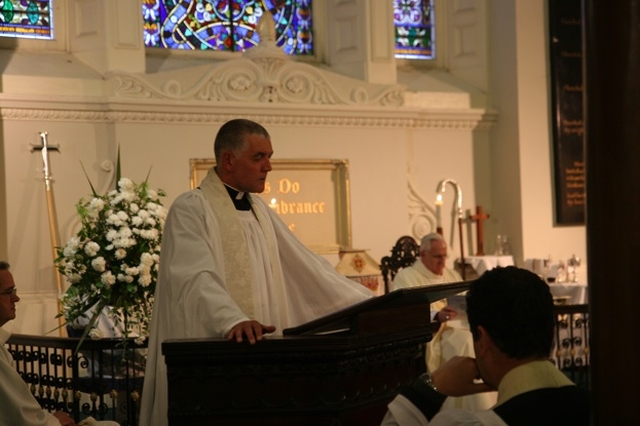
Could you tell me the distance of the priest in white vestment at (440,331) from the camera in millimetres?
8641

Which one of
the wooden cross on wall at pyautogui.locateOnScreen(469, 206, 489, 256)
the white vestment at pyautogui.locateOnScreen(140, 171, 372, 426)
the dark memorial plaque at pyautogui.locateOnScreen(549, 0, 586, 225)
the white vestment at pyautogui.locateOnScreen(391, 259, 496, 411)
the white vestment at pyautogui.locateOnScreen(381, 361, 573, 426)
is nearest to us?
the white vestment at pyautogui.locateOnScreen(381, 361, 573, 426)

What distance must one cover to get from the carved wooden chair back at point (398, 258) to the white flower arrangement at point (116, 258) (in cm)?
450

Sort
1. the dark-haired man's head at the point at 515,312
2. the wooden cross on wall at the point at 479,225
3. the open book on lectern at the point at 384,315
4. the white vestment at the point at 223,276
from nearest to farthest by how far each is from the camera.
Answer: the dark-haired man's head at the point at 515,312 → the open book on lectern at the point at 384,315 → the white vestment at the point at 223,276 → the wooden cross on wall at the point at 479,225

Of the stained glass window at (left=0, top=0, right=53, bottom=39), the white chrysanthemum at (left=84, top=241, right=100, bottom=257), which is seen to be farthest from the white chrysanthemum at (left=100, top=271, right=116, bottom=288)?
the stained glass window at (left=0, top=0, right=53, bottom=39)

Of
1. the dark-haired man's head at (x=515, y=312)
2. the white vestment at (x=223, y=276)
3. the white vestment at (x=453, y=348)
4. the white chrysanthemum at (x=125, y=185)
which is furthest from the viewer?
the white vestment at (x=453, y=348)

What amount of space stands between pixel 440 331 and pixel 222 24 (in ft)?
18.9

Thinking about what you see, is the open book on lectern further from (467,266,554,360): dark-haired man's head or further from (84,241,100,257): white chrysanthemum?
(84,241,100,257): white chrysanthemum

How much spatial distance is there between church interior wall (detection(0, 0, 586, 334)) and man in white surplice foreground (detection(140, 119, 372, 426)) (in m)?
6.16

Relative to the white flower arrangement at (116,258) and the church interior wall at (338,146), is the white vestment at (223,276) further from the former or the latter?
the church interior wall at (338,146)

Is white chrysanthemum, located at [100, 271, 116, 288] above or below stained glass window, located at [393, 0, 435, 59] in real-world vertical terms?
below

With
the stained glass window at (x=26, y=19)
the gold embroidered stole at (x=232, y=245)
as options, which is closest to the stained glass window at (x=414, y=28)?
the stained glass window at (x=26, y=19)

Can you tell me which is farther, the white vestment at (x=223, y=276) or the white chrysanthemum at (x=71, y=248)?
the white chrysanthemum at (x=71, y=248)

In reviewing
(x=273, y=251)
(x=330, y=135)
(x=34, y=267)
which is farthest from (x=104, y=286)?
(x=330, y=135)

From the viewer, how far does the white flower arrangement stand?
22.3 ft
